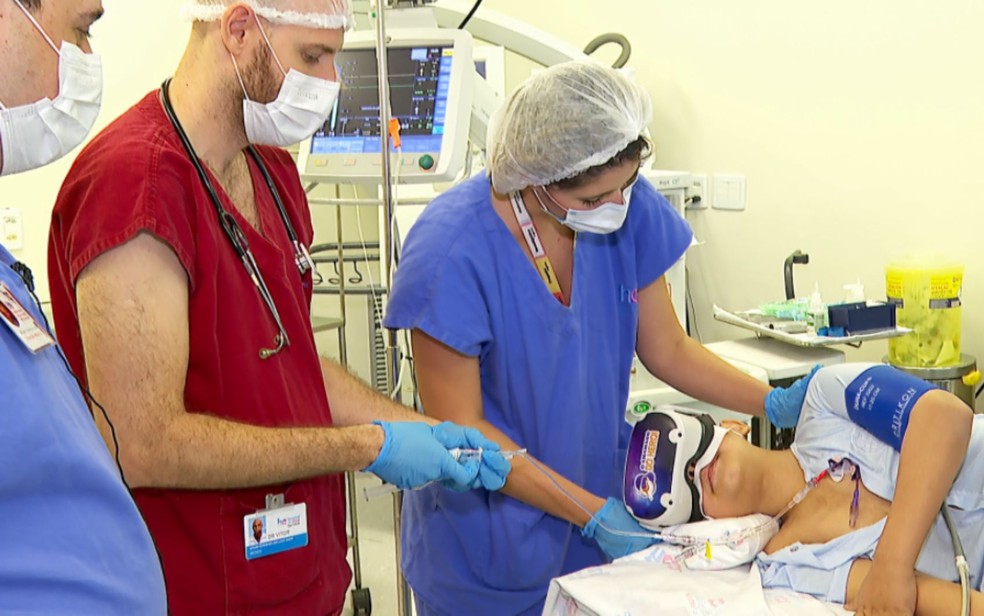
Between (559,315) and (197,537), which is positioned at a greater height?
(559,315)

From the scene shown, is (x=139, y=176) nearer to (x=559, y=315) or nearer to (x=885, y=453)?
(x=559, y=315)

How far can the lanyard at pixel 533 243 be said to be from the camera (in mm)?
1646

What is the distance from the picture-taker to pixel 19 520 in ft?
2.58

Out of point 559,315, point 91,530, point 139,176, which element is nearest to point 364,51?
point 559,315

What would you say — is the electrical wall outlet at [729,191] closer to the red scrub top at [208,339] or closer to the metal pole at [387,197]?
the metal pole at [387,197]

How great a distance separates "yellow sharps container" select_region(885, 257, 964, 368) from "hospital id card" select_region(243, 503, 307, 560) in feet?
5.80

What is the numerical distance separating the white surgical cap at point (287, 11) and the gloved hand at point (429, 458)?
56 centimetres

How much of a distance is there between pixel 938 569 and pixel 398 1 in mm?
1463

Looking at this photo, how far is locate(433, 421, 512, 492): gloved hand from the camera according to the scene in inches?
55.7

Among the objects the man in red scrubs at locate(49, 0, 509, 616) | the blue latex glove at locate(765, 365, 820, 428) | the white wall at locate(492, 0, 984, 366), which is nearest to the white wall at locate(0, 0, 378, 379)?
the white wall at locate(492, 0, 984, 366)

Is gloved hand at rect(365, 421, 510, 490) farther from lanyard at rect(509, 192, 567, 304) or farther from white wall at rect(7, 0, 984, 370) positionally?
white wall at rect(7, 0, 984, 370)

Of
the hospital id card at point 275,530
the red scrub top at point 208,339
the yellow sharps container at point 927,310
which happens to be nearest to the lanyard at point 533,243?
the red scrub top at point 208,339

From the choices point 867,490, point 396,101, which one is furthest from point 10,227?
point 867,490

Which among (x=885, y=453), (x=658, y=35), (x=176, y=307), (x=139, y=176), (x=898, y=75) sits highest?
(x=658, y=35)
